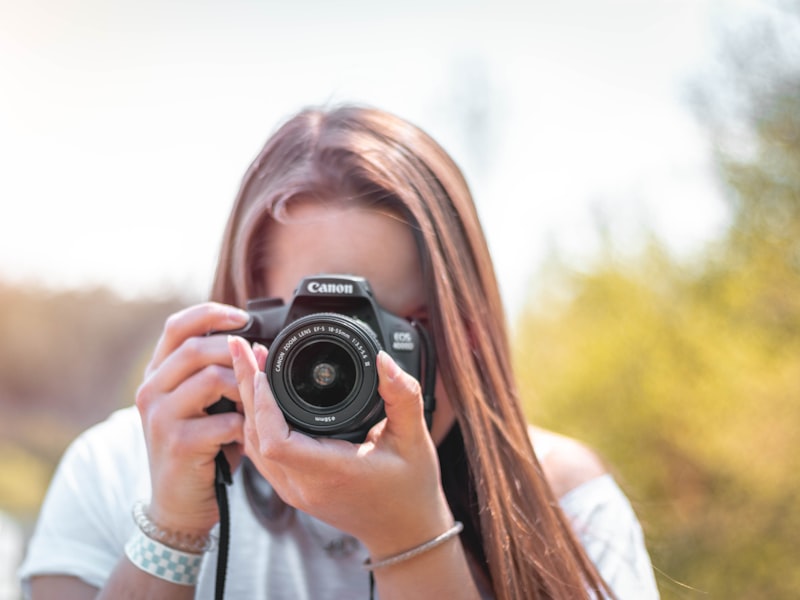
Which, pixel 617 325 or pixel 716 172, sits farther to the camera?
pixel 617 325

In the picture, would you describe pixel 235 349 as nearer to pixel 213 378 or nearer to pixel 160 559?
pixel 213 378

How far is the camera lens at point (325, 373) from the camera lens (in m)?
0.96

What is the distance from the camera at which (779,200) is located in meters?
2.83

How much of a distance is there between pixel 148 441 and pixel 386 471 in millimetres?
324

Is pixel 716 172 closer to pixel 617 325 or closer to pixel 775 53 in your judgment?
pixel 775 53

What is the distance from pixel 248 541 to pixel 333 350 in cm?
32

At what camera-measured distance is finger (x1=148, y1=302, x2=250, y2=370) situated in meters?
1.02

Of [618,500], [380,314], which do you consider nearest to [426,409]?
[380,314]

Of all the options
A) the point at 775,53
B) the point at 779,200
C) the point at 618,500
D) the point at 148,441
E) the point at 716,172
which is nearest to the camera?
the point at 148,441

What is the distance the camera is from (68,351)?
1262cm

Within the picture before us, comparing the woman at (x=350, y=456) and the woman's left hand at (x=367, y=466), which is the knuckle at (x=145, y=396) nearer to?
the woman at (x=350, y=456)

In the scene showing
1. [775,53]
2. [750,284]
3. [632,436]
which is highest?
[775,53]

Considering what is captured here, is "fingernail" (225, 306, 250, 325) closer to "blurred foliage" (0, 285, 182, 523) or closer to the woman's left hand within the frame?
the woman's left hand

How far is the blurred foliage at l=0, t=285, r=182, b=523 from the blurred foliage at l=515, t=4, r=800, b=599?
8.78 meters
